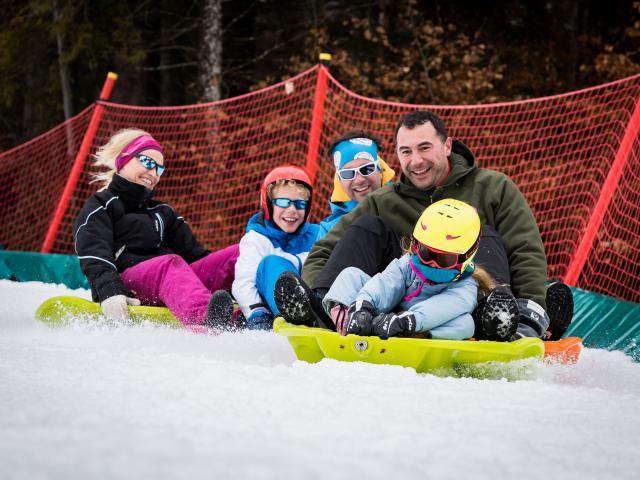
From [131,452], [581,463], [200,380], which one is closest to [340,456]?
[131,452]

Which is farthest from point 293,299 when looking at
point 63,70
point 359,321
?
point 63,70

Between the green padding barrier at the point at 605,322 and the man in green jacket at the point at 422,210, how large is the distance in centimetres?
106

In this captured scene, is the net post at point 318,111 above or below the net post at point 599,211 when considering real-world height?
above

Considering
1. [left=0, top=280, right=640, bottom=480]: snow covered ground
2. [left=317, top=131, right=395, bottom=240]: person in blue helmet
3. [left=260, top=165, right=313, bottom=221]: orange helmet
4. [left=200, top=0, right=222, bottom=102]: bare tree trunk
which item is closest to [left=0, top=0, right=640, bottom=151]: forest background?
[left=200, top=0, right=222, bottom=102]: bare tree trunk

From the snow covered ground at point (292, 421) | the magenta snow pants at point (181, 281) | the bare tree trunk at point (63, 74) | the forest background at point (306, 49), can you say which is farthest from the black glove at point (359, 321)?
the bare tree trunk at point (63, 74)

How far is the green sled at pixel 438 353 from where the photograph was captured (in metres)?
2.60

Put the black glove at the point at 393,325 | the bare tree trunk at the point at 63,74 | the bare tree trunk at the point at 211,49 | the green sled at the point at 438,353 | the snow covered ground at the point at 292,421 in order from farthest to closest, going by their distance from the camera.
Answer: the bare tree trunk at the point at 211,49, the bare tree trunk at the point at 63,74, the black glove at the point at 393,325, the green sled at the point at 438,353, the snow covered ground at the point at 292,421

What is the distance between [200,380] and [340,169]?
2206 millimetres

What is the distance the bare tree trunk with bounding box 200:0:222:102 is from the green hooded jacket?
7067 millimetres

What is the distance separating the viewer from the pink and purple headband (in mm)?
4430

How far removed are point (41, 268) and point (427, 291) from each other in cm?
460

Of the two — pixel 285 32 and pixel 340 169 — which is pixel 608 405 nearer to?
pixel 340 169

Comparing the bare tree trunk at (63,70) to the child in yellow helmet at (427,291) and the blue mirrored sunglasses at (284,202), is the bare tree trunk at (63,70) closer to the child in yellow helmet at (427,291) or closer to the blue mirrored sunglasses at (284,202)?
the blue mirrored sunglasses at (284,202)

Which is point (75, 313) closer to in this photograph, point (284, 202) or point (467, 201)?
point (284, 202)
